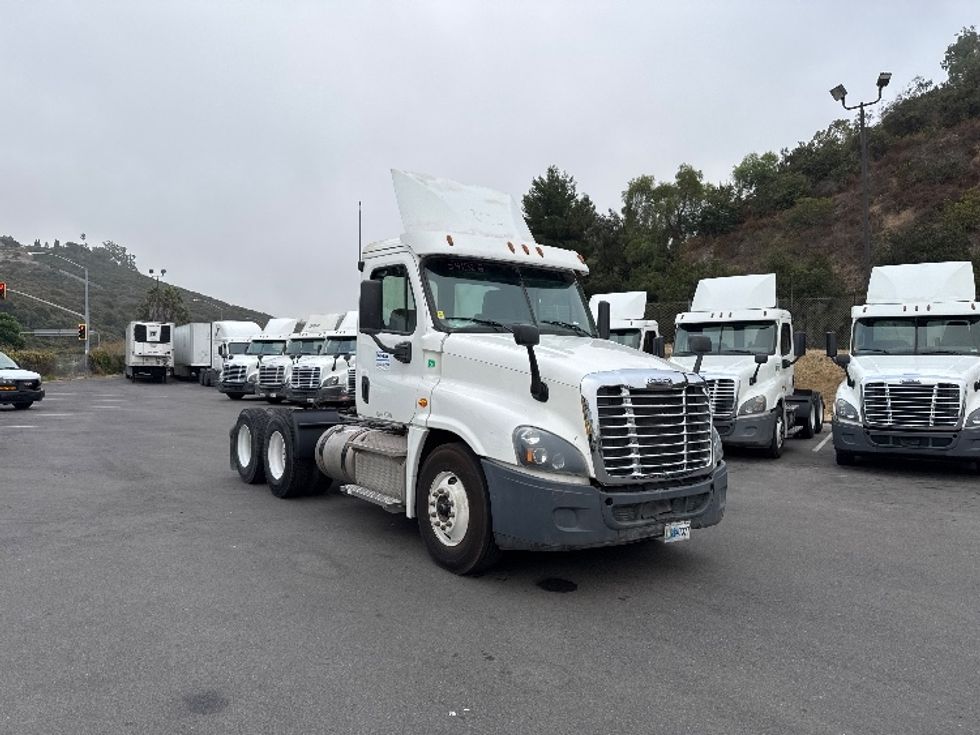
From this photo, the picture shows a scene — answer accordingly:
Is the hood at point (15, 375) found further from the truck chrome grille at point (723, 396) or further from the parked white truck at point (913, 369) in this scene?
the parked white truck at point (913, 369)

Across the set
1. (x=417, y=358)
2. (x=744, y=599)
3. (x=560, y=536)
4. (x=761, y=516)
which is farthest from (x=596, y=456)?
(x=761, y=516)

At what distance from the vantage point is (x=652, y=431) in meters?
5.23

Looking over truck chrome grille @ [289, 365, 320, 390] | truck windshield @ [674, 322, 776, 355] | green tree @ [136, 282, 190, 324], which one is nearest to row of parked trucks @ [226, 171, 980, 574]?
truck windshield @ [674, 322, 776, 355]

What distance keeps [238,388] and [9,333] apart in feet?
163

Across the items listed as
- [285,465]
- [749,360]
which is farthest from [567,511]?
[749,360]

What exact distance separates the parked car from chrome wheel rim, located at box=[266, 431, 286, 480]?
16484 mm

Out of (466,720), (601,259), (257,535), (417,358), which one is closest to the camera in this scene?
(466,720)

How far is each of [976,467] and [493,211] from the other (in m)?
8.74

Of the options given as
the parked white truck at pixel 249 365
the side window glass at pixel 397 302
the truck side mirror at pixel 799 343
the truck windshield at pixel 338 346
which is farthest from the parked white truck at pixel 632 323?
the parked white truck at pixel 249 365

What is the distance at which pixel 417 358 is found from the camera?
20.3ft

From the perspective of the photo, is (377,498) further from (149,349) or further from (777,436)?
(149,349)

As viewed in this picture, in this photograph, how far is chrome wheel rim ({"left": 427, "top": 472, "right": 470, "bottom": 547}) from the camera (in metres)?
5.50

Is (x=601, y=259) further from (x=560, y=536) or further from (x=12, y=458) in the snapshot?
(x=560, y=536)

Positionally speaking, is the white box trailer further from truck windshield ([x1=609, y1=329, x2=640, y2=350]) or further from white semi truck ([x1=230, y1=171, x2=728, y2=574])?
white semi truck ([x1=230, y1=171, x2=728, y2=574])
